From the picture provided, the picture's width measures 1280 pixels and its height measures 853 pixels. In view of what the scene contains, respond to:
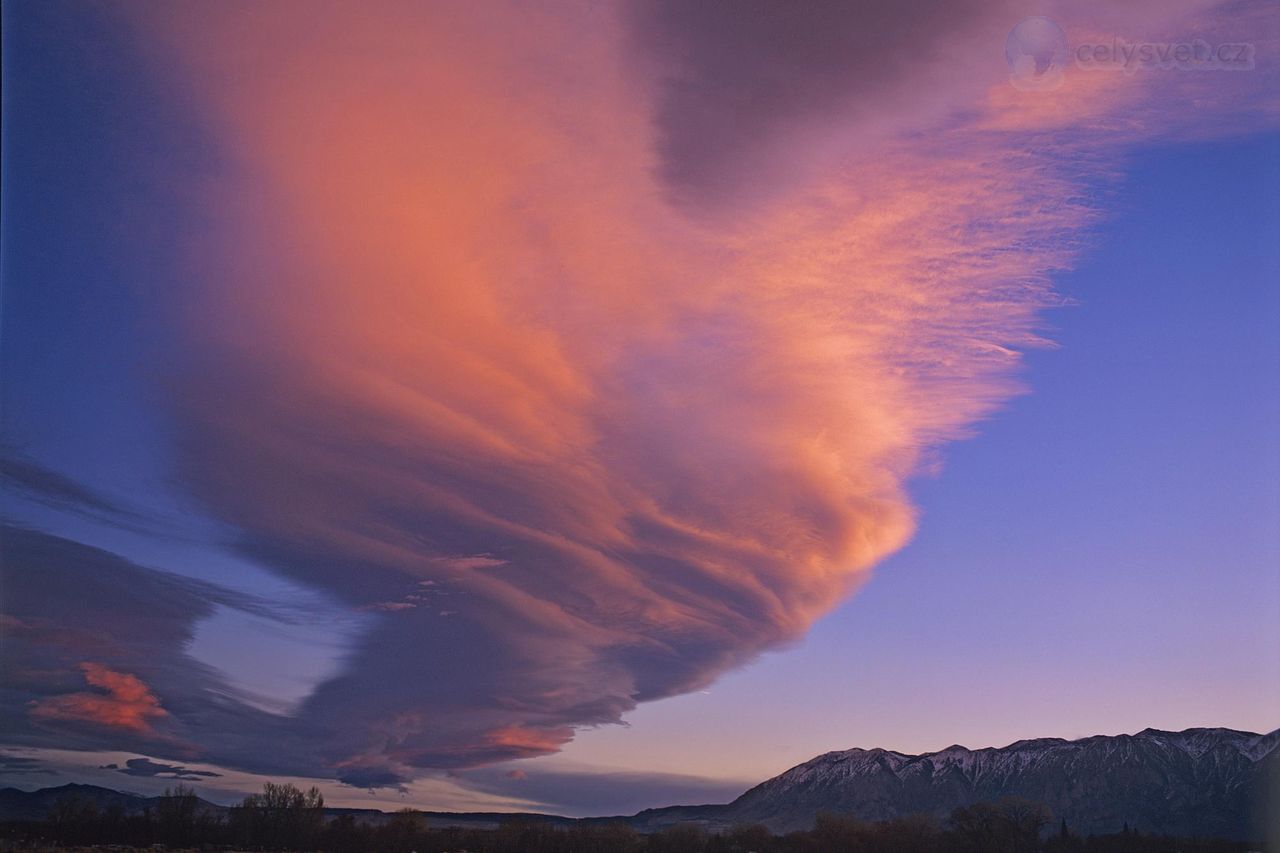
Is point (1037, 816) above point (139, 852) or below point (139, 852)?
above

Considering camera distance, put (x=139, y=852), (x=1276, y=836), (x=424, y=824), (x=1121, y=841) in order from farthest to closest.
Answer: (x=1121, y=841) → (x=424, y=824) → (x=1276, y=836) → (x=139, y=852)

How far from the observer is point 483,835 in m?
142

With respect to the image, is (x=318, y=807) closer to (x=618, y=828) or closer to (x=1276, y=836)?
(x=618, y=828)

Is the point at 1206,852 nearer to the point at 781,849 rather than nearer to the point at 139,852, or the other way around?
the point at 781,849

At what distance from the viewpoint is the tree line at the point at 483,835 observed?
118 m

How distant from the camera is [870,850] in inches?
5876

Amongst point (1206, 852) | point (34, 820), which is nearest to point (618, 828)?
point (34, 820)

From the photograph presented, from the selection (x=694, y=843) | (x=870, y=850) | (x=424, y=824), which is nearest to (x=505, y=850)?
(x=424, y=824)

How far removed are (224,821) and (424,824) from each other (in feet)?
81.5

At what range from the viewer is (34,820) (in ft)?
387

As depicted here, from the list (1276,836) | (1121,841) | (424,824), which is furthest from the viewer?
(1121,841)

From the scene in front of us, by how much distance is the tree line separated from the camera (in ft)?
388

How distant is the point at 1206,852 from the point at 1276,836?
192 feet

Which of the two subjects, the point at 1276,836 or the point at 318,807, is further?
the point at 318,807
